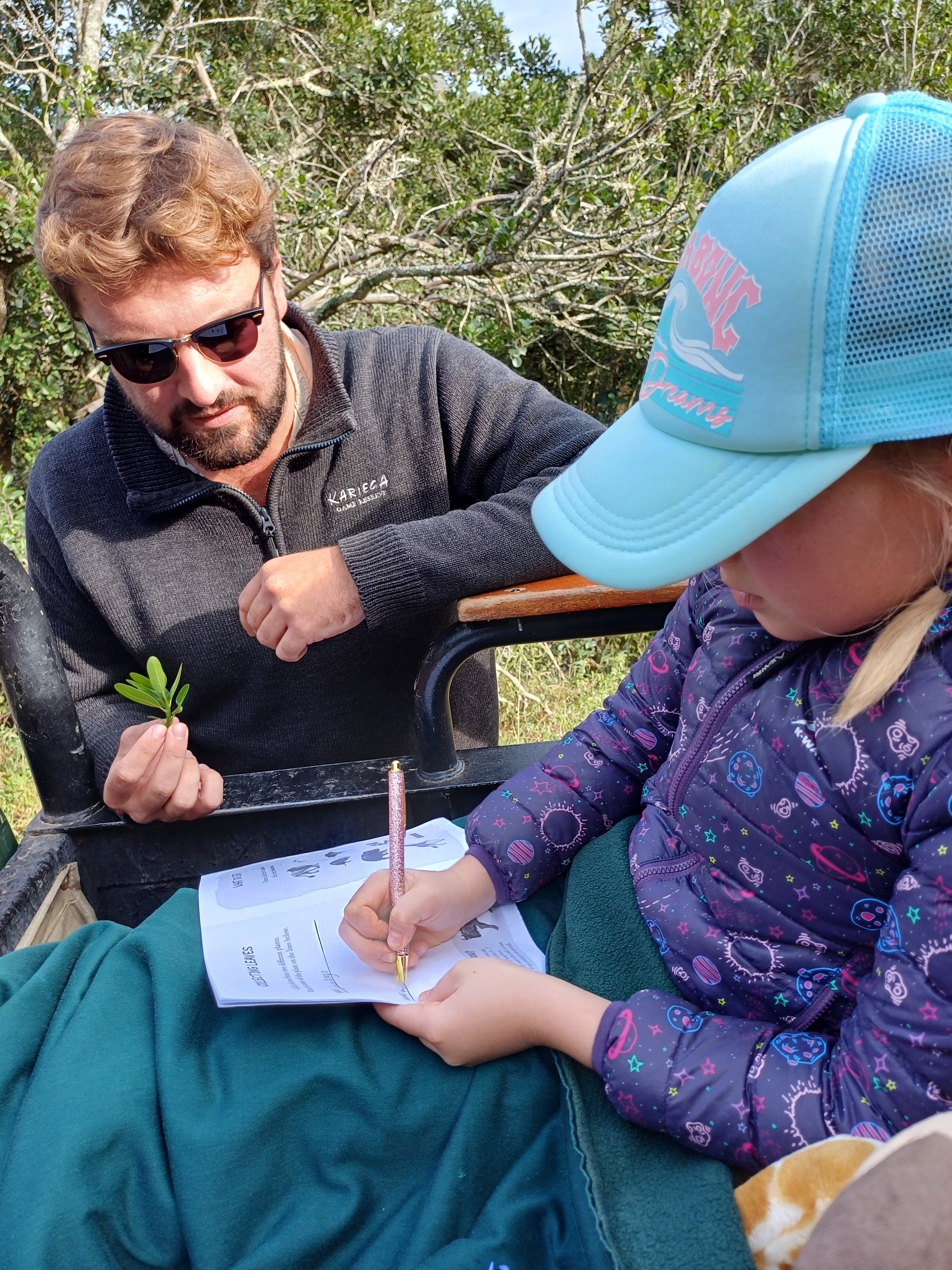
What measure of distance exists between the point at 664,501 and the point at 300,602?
1.08 metres

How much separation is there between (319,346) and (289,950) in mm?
1527

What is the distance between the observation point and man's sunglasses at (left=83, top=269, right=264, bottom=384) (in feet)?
6.84

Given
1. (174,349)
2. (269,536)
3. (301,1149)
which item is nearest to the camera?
(301,1149)

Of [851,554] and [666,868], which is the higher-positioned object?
[851,554]

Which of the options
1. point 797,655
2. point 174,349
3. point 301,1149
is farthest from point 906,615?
point 174,349

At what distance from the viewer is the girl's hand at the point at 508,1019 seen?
119 centimetres

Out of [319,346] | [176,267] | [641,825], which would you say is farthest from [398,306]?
[641,825]

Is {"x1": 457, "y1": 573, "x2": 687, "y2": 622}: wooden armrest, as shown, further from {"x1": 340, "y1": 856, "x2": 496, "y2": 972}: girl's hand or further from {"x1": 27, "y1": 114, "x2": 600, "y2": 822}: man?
{"x1": 340, "y1": 856, "x2": 496, "y2": 972}: girl's hand

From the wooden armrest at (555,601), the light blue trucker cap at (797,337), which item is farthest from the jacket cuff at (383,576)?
the light blue trucker cap at (797,337)

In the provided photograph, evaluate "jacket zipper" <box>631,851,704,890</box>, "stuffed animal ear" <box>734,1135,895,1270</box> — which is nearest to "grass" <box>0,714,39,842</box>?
"jacket zipper" <box>631,851,704,890</box>

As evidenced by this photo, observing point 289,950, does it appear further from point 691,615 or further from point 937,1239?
point 937,1239

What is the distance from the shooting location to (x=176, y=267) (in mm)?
2088

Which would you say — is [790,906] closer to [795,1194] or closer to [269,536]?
[795,1194]

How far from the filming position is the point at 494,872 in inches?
60.1
